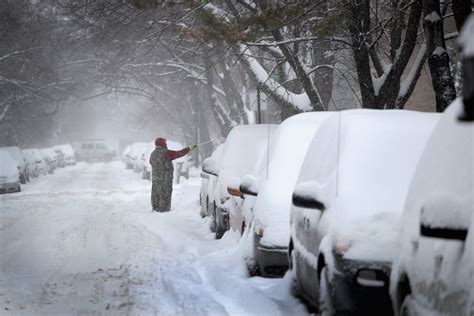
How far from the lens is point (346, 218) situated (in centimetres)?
496

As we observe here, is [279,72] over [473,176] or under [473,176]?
over

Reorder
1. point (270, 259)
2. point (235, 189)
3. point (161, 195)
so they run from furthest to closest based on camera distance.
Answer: point (161, 195) < point (235, 189) < point (270, 259)

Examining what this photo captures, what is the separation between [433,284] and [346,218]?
1.34m

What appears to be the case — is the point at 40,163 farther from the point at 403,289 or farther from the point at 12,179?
the point at 403,289

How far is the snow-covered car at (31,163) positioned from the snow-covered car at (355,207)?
28.5 m

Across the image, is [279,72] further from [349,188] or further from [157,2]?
[349,188]

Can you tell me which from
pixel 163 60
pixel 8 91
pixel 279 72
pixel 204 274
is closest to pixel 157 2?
pixel 279 72

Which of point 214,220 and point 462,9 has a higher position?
point 462,9

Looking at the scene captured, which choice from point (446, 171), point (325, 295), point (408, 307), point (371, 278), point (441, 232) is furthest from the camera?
point (325, 295)

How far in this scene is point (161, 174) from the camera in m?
16.1

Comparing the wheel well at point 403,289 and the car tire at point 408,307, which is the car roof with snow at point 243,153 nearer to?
the wheel well at point 403,289

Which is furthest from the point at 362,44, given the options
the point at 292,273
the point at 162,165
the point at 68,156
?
the point at 68,156

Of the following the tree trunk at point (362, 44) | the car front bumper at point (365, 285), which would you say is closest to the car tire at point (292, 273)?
the car front bumper at point (365, 285)

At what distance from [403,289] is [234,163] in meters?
7.05
